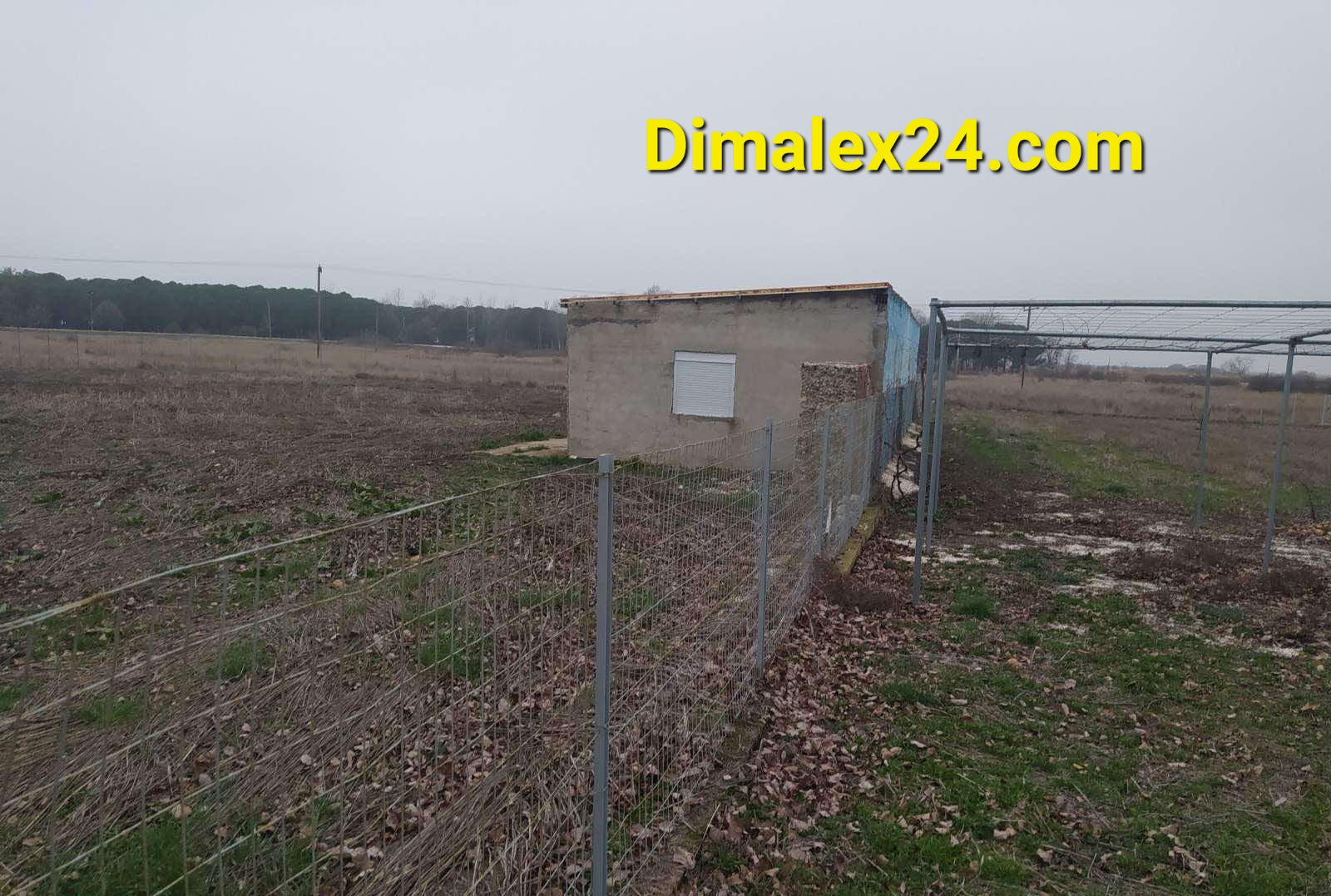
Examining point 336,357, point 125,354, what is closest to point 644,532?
point 125,354

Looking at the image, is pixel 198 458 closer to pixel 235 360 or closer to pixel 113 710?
pixel 113 710

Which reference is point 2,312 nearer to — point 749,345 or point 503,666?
point 749,345

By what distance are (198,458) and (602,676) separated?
1262 centimetres

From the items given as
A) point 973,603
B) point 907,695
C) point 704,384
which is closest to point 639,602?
point 907,695

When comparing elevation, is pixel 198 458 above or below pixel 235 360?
below

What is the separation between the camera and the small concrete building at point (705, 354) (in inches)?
520

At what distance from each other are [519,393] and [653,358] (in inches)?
770

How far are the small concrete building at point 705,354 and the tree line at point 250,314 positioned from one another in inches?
2517

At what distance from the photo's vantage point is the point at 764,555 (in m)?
4.85

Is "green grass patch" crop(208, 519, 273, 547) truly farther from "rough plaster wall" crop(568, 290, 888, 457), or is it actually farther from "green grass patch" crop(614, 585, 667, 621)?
"rough plaster wall" crop(568, 290, 888, 457)

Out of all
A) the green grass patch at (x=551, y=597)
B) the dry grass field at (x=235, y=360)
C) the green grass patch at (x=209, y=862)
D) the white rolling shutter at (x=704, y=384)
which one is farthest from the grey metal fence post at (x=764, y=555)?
the dry grass field at (x=235, y=360)

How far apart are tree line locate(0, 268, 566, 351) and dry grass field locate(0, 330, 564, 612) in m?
46.8

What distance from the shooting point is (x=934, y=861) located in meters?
3.60

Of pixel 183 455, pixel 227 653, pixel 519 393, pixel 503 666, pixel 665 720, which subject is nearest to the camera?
pixel 227 653
